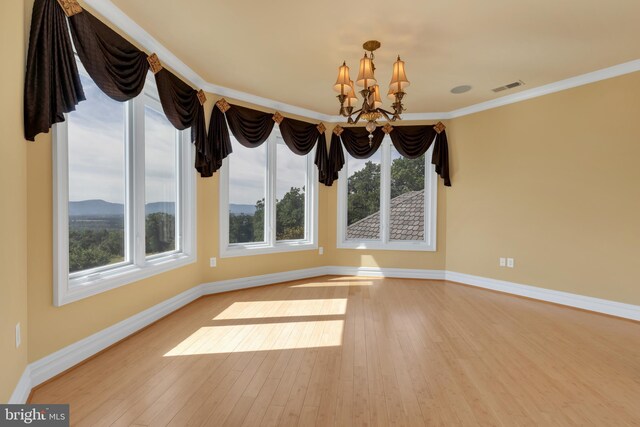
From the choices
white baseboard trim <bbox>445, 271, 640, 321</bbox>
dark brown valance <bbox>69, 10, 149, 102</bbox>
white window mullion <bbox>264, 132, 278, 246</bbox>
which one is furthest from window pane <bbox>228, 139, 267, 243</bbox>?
white baseboard trim <bbox>445, 271, 640, 321</bbox>

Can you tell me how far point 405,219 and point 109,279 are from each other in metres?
4.54

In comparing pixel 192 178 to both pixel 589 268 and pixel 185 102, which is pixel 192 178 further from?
pixel 589 268

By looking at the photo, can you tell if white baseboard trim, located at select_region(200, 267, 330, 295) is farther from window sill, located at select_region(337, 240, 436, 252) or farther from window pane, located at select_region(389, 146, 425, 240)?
window pane, located at select_region(389, 146, 425, 240)

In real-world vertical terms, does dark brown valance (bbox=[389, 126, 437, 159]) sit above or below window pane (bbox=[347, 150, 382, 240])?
above

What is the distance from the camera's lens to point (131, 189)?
311 cm

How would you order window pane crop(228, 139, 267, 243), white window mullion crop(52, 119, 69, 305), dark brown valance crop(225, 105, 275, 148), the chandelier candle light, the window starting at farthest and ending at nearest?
window pane crop(228, 139, 267, 243) < dark brown valance crop(225, 105, 275, 148) < the chandelier candle light < the window < white window mullion crop(52, 119, 69, 305)

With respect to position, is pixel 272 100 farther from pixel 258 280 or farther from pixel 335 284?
pixel 335 284

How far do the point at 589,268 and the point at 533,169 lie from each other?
57.4 inches

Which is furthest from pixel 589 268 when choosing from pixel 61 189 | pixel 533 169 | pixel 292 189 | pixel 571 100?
pixel 61 189

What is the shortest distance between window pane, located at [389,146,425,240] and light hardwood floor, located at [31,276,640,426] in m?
1.96

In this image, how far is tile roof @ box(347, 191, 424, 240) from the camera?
5.65 m

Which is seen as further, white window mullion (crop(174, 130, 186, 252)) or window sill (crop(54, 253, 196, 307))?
white window mullion (crop(174, 130, 186, 252))

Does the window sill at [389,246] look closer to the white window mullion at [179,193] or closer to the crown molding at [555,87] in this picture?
the crown molding at [555,87]

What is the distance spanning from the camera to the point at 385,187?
5.68 meters
